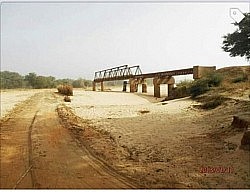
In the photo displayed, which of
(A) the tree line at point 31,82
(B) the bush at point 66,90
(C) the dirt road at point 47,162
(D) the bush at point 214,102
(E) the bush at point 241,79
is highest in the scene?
(E) the bush at point 241,79

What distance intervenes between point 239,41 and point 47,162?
7010mm

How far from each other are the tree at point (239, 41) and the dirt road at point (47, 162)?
565 centimetres

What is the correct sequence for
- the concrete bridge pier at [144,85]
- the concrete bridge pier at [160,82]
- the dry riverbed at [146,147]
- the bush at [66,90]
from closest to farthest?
the dry riverbed at [146,147]
the bush at [66,90]
the concrete bridge pier at [160,82]
the concrete bridge pier at [144,85]

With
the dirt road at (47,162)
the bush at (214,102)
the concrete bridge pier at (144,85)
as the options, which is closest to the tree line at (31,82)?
the dirt road at (47,162)

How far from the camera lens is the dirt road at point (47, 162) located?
5470 mm

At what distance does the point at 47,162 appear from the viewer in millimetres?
6562

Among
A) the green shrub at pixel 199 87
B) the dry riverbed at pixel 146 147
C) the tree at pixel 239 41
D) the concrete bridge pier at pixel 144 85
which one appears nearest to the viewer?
the dry riverbed at pixel 146 147

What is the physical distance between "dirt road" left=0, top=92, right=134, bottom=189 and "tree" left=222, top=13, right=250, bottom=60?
18.5 feet

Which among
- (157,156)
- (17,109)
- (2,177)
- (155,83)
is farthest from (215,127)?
(155,83)

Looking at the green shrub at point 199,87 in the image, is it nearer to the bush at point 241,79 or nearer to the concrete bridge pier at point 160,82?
the bush at point 241,79

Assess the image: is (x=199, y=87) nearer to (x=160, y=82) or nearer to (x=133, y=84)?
(x=160, y=82)

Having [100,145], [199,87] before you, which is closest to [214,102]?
[199,87]

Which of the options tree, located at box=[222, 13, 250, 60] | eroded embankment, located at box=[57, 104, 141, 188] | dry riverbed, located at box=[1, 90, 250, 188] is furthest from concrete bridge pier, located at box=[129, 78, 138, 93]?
tree, located at box=[222, 13, 250, 60]

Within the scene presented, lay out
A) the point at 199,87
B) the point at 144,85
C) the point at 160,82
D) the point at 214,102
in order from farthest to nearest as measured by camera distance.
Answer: the point at 144,85 < the point at 160,82 < the point at 199,87 < the point at 214,102
